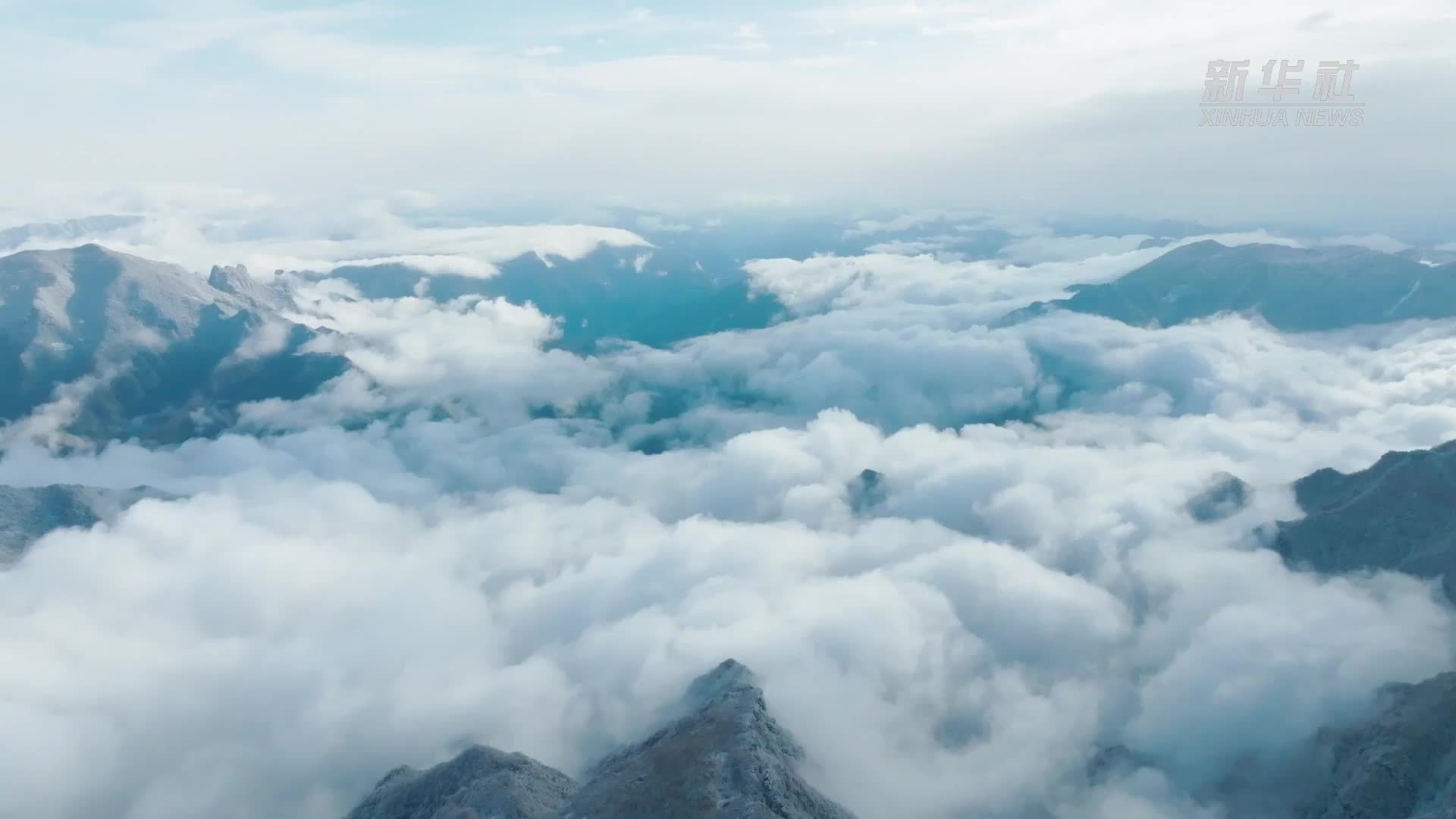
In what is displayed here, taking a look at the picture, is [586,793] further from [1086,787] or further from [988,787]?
[1086,787]

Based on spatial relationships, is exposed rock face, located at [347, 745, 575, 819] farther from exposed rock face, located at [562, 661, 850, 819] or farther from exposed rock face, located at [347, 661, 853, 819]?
exposed rock face, located at [562, 661, 850, 819]

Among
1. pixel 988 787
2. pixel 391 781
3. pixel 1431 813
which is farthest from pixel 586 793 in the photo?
pixel 1431 813

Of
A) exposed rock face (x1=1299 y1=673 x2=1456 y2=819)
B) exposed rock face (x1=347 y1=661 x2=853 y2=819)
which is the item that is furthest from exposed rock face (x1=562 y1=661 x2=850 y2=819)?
exposed rock face (x1=1299 y1=673 x2=1456 y2=819)

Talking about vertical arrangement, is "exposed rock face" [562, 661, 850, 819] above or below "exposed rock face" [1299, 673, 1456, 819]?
above

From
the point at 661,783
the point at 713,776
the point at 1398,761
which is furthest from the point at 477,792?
the point at 1398,761

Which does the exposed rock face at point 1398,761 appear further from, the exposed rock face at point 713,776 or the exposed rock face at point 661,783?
the exposed rock face at point 713,776
